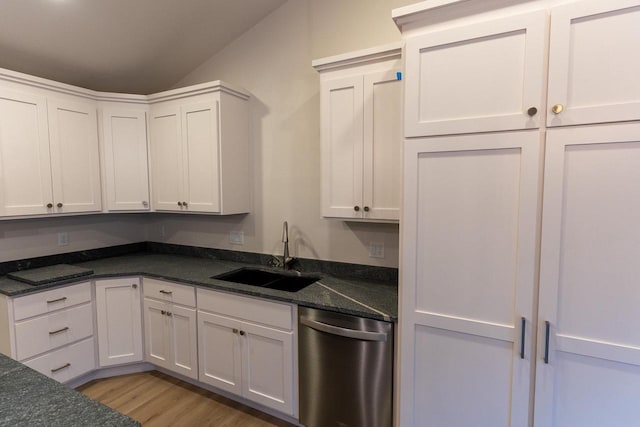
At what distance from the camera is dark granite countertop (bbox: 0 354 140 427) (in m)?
0.84

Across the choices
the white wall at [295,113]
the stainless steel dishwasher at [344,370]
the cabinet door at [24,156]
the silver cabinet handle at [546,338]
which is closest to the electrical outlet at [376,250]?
the white wall at [295,113]

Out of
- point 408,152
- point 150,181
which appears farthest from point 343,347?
point 150,181

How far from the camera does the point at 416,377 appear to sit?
1547 millimetres

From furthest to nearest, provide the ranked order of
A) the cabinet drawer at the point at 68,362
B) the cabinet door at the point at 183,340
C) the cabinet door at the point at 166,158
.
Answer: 1. the cabinet door at the point at 166,158
2. the cabinet door at the point at 183,340
3. the cabinet drawer at the point at 68,362

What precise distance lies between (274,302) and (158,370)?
1.48 meters

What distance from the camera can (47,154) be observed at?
95.3 inches

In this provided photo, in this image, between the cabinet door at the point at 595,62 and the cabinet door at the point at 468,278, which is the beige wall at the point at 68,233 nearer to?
the cabinet door at the point at 468,278

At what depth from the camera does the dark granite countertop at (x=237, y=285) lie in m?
1.80

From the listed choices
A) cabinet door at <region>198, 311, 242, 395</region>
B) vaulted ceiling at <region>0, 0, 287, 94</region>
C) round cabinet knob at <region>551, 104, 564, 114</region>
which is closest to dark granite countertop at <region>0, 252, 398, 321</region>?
cabinet door at <region>198, 311, 242, 395</region>

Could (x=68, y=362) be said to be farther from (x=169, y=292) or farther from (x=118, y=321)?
(x=169, y=292)

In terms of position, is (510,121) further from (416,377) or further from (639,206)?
(416,377)

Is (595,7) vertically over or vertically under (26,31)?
under

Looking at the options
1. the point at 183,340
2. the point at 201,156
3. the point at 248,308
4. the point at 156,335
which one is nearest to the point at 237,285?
the point at 248,308

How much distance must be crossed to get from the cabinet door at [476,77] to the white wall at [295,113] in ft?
2.97
